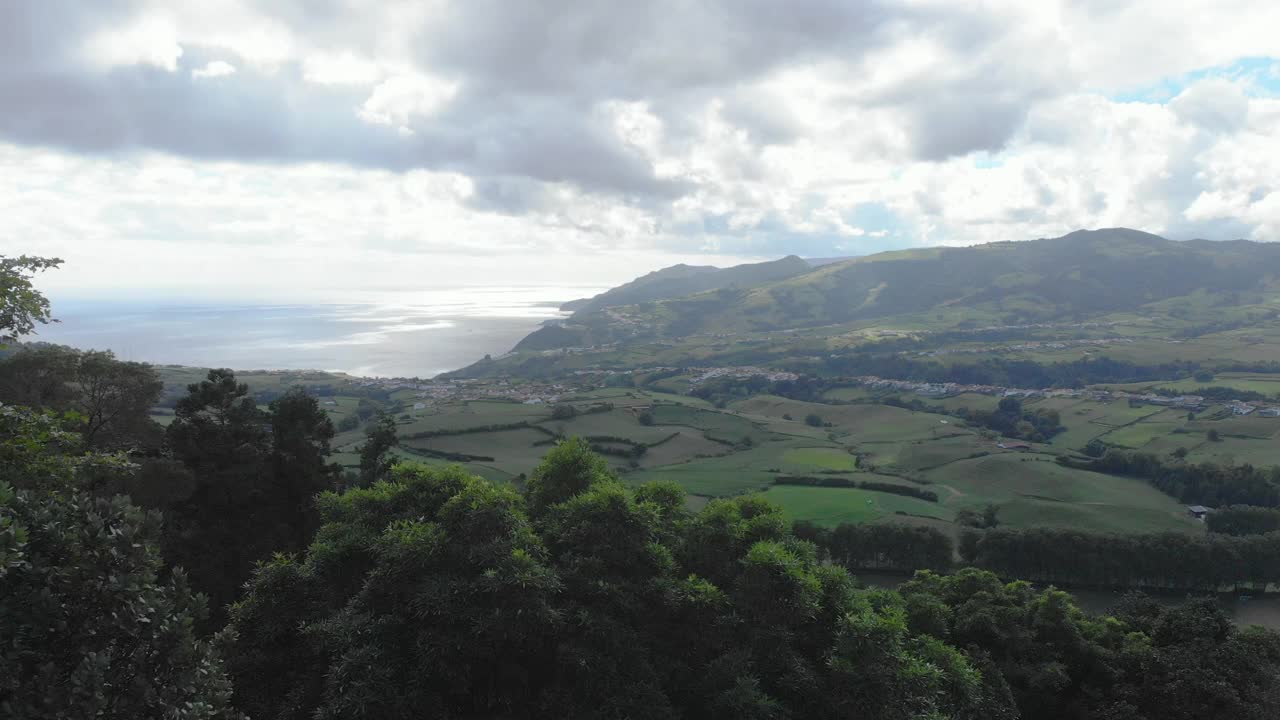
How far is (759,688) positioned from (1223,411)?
366 ft

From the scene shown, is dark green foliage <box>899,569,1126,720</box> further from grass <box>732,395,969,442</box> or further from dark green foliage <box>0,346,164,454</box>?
grass <box>732,395,969,442</box>

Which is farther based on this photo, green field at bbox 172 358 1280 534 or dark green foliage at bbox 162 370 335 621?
green field at bbox 172 358 1280 534

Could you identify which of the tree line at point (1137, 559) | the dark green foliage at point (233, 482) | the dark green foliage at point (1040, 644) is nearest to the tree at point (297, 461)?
the dark green foliage at point (233, 482)

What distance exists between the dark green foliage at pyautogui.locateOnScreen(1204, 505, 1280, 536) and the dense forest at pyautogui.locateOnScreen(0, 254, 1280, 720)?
41.9m

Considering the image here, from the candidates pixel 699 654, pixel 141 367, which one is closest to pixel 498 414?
pixel 141 367

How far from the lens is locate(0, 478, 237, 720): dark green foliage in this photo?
22.7 feet

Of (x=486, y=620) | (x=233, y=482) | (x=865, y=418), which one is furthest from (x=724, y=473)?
(x=486, y=620)

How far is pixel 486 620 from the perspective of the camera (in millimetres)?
13031

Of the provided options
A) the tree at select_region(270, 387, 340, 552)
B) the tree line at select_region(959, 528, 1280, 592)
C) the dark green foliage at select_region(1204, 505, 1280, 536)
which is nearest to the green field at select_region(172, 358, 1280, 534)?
the dark green foliage at select_region(1204, 505, 1280, 536)

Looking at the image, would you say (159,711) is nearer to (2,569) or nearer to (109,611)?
(109,611)

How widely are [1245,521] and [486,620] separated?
67.7 meters

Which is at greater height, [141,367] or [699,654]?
[141,367]

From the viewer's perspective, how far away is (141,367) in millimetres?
26188

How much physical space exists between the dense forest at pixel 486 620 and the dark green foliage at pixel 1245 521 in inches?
1650
